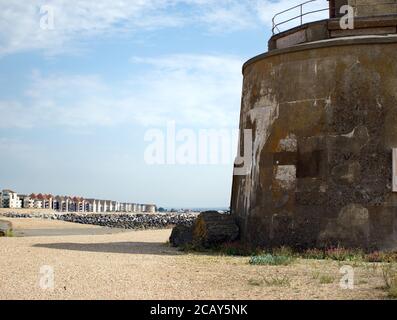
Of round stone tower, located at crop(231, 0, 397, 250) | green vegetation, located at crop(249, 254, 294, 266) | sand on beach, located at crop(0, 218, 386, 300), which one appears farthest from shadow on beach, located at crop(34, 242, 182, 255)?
green vegetation, located at crop(249, 254, 294, 266)

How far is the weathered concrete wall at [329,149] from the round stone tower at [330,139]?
0.02 m

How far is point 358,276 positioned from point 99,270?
511cm

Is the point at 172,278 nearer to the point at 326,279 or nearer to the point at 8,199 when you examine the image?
the point at 326,279

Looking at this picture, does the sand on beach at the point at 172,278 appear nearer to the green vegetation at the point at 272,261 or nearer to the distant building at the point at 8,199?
the green vegetation at the point at 272,261

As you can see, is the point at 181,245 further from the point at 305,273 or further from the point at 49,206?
the point at 49,206

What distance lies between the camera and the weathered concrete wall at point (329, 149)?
13.6 meters

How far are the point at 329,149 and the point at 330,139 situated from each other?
0.85 feet

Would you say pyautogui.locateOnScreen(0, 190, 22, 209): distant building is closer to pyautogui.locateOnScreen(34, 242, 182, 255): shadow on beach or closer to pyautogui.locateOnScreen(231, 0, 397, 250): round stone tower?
pyautogui.locateOnScreen(34, 242, 182, 255): shadow on beach

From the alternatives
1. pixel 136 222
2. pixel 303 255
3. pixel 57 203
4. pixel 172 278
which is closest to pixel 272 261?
pixel 303 255

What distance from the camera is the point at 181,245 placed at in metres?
17.8

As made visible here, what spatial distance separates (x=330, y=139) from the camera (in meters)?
14.1

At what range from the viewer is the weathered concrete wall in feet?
44.6

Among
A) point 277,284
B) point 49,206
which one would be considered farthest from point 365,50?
point 49,206

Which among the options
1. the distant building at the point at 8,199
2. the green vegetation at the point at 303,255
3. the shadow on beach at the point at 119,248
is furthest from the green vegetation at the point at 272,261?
the distant building at the point at 8,199
